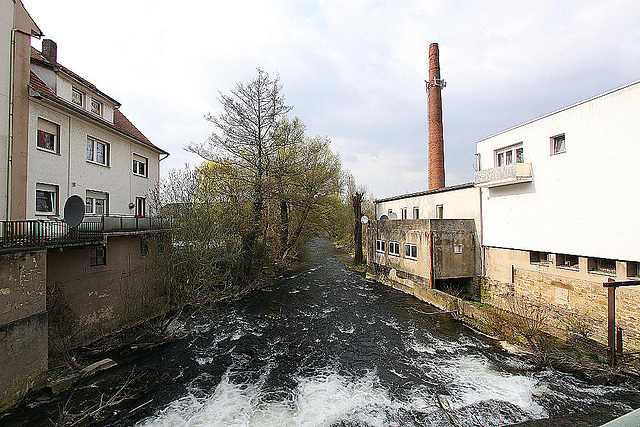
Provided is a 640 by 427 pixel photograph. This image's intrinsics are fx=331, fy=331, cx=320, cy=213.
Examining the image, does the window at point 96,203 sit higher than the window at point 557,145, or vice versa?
the window at point 557,145

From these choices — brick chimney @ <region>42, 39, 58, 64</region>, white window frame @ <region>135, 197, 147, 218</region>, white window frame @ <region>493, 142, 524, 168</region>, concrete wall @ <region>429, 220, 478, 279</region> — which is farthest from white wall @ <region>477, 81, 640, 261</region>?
brick chimney @ <region>42, 39, 58, 64</region>

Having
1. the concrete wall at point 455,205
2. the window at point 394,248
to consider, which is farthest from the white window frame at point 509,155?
the window at point 394,248

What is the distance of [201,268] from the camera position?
1605 centimetres

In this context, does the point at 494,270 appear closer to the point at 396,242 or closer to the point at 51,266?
the point at 396,242

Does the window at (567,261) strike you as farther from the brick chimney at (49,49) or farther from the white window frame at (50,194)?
the brick chimney at (49,49)

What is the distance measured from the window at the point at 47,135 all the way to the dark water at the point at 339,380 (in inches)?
337

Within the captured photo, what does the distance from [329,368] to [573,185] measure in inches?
439

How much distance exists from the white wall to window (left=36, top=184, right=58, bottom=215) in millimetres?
19306

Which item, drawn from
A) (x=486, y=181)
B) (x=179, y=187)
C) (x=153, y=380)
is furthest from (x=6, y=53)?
(x=486, y=181)

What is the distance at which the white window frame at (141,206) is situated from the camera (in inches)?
720

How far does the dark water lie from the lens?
27.1ft

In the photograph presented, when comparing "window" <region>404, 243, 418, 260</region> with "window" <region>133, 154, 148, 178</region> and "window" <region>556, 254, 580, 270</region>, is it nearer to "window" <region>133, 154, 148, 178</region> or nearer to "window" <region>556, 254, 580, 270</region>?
"window" <region>556, 254, 580, 270</region>

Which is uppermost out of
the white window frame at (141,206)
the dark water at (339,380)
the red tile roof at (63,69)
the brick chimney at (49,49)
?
the brick chimney at (49,49)

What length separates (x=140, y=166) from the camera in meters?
18.8
